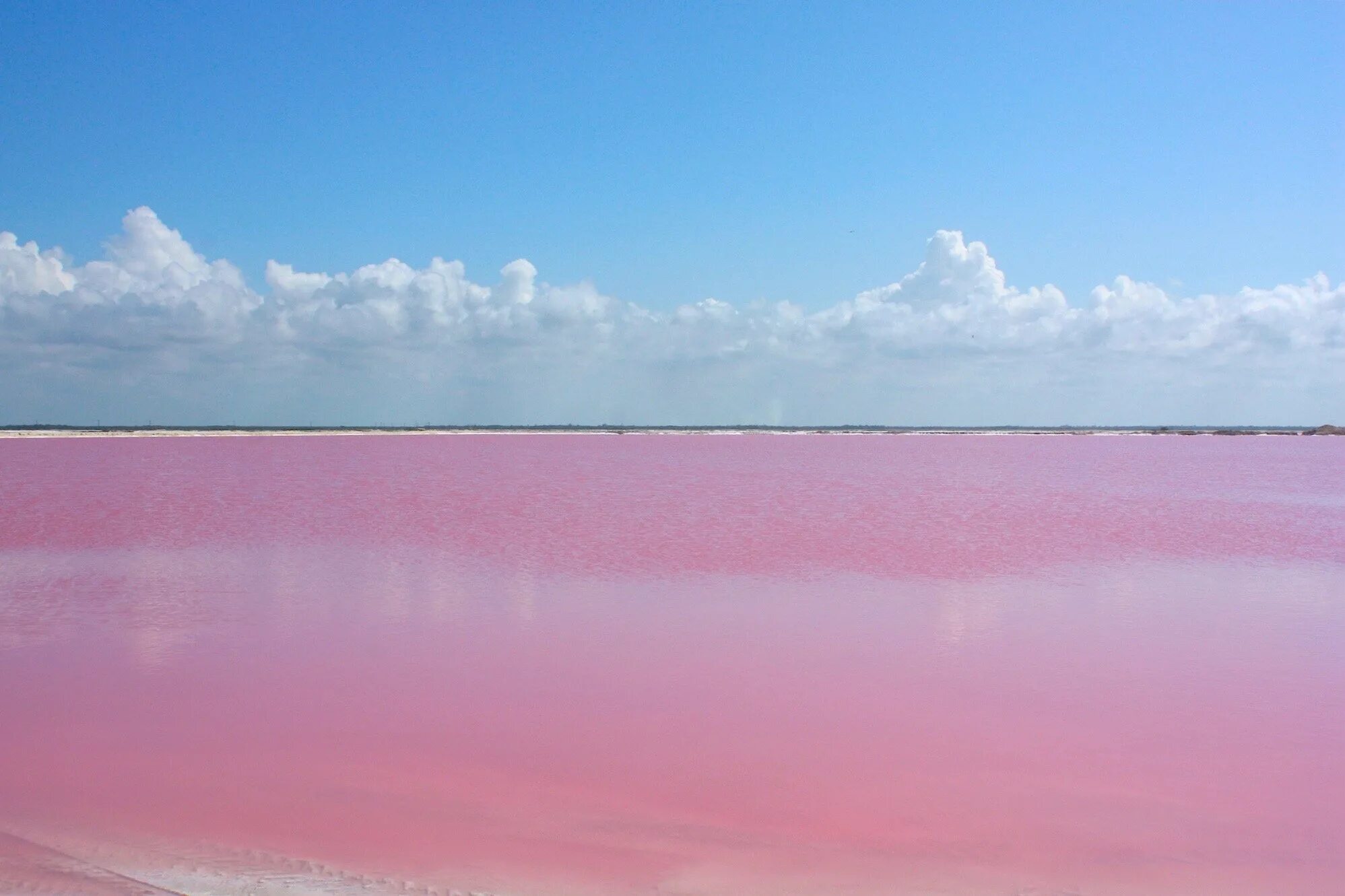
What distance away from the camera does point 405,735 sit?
20.6 ft

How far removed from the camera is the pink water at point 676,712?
184 inches

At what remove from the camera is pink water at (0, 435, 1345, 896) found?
4.66 metres

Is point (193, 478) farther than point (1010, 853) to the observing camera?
Yes

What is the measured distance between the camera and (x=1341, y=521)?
65.3ft

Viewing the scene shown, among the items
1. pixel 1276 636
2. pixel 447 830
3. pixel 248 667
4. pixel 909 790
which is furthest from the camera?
pixel 1276 636

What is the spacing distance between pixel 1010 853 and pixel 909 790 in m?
0.78

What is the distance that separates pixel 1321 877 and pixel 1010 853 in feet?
4.67

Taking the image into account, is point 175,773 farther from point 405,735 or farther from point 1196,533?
point 1196,533

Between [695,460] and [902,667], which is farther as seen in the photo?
[695,460]

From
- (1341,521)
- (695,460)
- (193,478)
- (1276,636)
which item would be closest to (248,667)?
(1276,636)

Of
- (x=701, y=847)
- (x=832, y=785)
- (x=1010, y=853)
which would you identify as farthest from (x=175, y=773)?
(x=1010, y=853)

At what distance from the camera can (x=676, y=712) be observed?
6.77 metres

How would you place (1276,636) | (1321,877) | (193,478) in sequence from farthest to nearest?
(193,478)
(1276,636)
(1321,877)

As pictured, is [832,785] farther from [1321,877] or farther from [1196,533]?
[1196,533]
